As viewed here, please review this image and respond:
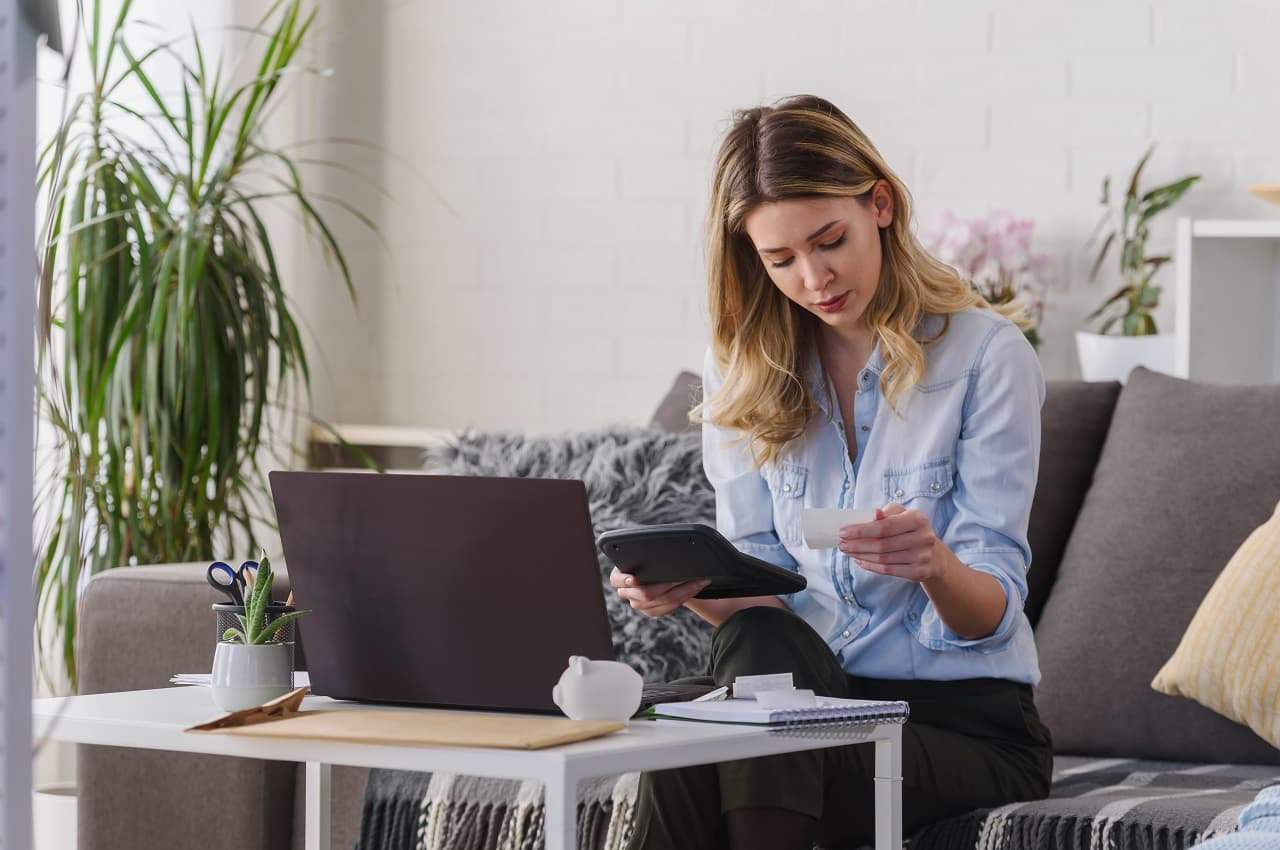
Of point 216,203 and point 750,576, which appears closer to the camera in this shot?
point 750,576

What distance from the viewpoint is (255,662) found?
1514mm

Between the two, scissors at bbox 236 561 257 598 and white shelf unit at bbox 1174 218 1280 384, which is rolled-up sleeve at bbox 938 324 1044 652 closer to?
scissors at bbox 236 561 257 598

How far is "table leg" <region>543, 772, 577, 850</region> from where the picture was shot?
46.6 inches

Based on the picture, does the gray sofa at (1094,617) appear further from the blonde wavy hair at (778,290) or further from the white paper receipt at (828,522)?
the white paper receipt at (828,522)

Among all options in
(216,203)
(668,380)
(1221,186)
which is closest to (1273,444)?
(1221,186)

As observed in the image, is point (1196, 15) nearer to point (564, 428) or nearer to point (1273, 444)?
point (1273, 444)

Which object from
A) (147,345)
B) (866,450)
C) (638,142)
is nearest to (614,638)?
(866,450)

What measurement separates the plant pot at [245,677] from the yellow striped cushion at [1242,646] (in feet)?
4.00

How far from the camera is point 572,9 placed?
3785mm

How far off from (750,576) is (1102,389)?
1.27 metres

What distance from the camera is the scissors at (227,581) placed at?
5.38 ft

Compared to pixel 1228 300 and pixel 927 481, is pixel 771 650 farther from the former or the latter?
pixel 1228 300

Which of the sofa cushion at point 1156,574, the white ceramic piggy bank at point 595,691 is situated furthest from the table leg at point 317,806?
the sofa cushion at point 1156,574

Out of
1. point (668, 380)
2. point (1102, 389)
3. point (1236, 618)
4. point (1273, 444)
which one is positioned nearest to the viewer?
point (1236, 618)
